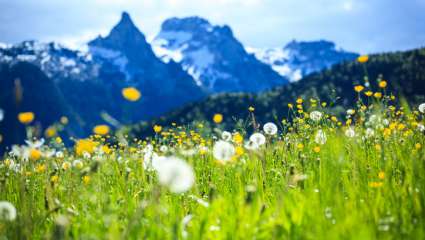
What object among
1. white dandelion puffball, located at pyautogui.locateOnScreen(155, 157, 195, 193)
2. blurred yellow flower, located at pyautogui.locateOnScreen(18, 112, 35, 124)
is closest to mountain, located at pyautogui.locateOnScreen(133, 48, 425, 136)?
blurred yellow flower, located at pyautogui.locateOnScreen(18, 112, 35, 124)

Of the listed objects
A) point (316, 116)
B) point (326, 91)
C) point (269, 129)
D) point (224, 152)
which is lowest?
point (224, 152)

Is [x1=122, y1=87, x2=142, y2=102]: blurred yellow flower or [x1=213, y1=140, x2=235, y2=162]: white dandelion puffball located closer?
[x1=122, y1=87, x2=142, y2=102]: blurred yellow flower

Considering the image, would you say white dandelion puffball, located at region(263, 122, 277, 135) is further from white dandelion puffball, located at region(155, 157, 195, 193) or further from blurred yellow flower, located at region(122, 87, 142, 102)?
white dandelion puffball, located at region(155, 157, 195, 193)

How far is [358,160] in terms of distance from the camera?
12.7ft

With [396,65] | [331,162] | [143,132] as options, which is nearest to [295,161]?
[331,162]

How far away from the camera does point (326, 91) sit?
10488cm

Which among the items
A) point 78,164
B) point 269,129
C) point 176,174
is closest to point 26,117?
point 78,164

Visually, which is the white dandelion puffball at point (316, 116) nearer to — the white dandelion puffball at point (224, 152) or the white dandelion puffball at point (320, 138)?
the white dandelion puffball at point (320, 138)

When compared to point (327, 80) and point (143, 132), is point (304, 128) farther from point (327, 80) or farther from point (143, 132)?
point (143, 132)

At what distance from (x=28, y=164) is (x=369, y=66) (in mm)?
136653

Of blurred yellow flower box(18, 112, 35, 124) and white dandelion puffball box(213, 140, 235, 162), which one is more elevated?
blurred yellow flower box(18, 112, 35, 124)

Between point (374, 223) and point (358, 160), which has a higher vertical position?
point (358, 160)

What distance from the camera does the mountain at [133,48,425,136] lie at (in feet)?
378

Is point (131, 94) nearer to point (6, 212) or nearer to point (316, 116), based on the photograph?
point (6, 212)
